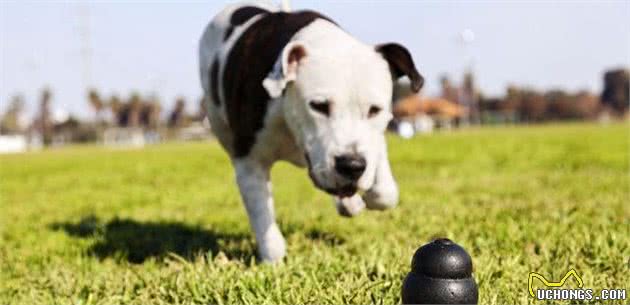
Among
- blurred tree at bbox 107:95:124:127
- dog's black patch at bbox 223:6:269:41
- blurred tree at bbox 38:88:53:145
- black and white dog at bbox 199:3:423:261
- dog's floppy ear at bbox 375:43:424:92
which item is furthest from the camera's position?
blurred tree at bbox 107:95:124:127

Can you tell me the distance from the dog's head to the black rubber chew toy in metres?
1.22

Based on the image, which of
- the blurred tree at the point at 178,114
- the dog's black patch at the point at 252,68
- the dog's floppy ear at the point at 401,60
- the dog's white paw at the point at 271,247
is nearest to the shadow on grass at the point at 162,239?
the dog's white paw at the point at 271,247

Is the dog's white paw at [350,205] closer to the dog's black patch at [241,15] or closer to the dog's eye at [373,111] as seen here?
the dog's eye at [373,111]

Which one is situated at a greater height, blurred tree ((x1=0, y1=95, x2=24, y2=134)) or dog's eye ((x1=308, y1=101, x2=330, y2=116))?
dog's eye ((x1=308, y1=101, x2=330, y2=116))

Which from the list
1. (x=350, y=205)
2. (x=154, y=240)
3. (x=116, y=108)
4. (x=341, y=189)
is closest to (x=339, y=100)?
(x=341, y=189)

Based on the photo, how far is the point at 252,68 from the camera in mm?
3775

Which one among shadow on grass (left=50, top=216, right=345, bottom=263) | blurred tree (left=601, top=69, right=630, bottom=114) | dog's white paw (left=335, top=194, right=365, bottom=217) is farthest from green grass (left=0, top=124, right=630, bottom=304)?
blurred tree (left=601, top=69, right=630, bottom=114)

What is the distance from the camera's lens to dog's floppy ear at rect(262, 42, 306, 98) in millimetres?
3303

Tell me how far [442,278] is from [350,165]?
128cm

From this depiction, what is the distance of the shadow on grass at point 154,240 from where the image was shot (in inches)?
175

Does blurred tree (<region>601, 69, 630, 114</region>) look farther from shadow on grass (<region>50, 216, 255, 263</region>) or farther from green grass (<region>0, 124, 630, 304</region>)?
shadow on grass (<region>50, 216, 255, 263</region>)

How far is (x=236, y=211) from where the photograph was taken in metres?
6.50

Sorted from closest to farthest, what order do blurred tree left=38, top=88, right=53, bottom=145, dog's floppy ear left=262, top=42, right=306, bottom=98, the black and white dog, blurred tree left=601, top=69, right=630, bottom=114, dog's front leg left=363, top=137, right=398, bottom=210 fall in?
the black and white dog, dog's floppy ear left=262, top=42, right=306, bottom=98, dog's front leg left=363, top=137, right=398, bottom=210, blurred tree left=38, top=88, right=53, bottom=145, blurred tree left=601, top=69, right=630, bottom=114

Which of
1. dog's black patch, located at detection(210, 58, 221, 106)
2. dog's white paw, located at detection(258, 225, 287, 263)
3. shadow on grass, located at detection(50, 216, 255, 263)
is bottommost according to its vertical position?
shadow on grass, located at detection(50, 216, 255, 263)
